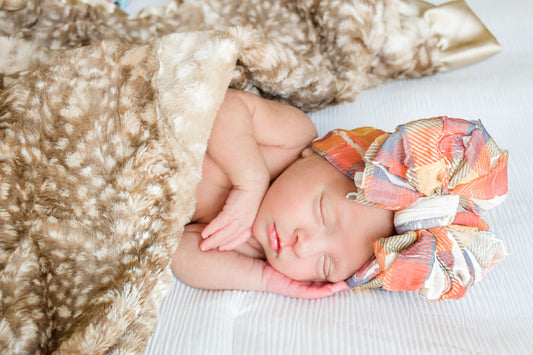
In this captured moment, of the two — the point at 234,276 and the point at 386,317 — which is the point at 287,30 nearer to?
the point at 234,276

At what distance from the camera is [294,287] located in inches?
44.4

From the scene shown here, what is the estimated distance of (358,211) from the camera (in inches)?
43.0

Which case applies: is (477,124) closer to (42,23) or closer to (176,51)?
(176,51)

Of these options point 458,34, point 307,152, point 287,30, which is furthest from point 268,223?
point 458,34

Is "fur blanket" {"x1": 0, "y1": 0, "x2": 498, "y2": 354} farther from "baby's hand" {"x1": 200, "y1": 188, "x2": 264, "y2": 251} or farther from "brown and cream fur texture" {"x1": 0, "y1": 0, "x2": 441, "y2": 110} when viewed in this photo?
"baby's hand" {"x1": 200, "y1": 188, "x2": 264, "y2": 251}

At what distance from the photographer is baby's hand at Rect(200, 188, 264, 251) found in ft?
3.76

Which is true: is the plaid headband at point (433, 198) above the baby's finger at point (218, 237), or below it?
above

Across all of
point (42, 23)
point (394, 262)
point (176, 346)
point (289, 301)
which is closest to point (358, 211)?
point (394, 262)

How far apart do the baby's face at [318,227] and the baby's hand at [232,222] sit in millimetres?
28

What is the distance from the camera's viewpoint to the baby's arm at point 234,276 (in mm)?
1126

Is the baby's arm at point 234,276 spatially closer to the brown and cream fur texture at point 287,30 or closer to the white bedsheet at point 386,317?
the white bedsheet at point 386,317

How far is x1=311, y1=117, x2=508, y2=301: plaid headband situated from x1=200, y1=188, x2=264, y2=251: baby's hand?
281mm

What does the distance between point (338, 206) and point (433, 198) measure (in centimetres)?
22

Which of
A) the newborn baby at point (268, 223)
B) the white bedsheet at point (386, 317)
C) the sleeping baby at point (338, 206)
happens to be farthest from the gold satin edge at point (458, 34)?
the newborn baby at point (268, 223)
